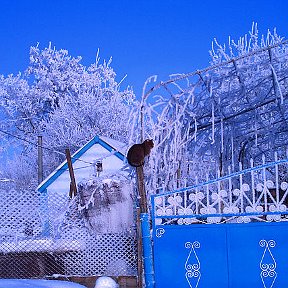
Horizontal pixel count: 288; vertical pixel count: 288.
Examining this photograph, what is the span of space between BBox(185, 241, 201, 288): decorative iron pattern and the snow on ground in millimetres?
1459

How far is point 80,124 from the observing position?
27891 mm

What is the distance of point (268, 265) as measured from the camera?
6.13 m

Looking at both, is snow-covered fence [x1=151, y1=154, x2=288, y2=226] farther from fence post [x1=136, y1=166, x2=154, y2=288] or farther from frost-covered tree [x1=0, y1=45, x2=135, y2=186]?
frost-covered tree [x1=0, y1=45, x2=135, y2=186]

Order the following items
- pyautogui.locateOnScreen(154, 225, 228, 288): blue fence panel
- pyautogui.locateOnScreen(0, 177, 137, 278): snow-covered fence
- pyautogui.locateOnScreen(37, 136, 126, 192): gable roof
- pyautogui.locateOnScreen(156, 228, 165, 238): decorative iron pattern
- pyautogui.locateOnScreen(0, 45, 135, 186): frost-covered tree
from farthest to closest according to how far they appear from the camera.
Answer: pyautogui.locateOnScreen(0, 45, 135, 186): frost-covered tree < pyautogui.locateOnScreen(37, 136, 126, 192): gable roof < pyautogui.locateOnScreen(0, 177, 137, 278): snow-covered fence < pyautogui.locateOnScreen(156, 228, 165, 238): decorative iron pattern < pyautogui.locateOnScreen(154, 225, 228, 288): blue fence panel

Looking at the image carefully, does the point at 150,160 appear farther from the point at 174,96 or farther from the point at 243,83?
the point at 243,83

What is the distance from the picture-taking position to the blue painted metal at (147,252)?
6.59 m

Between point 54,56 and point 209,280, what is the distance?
29.2 meters

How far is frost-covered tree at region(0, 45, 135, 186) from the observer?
2778cm

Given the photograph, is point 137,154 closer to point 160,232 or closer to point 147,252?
point 160,232

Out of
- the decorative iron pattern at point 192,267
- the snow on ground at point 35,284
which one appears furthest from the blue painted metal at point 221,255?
the snow on ground at point 35,284

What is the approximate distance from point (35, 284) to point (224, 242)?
2.54 m

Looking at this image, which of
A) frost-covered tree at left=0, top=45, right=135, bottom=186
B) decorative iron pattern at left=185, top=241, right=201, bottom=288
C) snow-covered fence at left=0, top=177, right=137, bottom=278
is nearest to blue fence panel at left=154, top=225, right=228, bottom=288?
decorative iron pattern at left=185, top=241, right=201, bottom=288

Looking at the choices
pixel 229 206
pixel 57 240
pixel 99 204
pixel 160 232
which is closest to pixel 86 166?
pixel 99 204

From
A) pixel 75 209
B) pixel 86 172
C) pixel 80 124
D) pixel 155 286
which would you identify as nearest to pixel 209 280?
pixel 155 286
